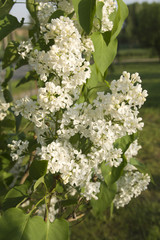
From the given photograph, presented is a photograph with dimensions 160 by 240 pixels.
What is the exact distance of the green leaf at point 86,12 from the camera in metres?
1.05

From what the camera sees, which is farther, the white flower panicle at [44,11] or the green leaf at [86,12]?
the white flower panicle at [44,11]

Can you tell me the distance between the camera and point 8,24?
1281 millimetres

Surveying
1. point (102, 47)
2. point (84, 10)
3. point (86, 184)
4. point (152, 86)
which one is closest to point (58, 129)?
point (86, 184)

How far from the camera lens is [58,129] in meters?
1.27

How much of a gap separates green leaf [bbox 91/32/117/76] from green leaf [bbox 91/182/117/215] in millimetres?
620

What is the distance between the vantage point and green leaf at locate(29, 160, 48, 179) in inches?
43.6

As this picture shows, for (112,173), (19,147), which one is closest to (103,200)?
(112,173)

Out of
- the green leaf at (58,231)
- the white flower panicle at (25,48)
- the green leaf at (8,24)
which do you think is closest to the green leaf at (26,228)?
the green leaf at (58,231)

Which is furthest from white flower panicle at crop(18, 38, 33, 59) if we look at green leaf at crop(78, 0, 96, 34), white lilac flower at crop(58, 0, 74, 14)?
green leaf at crop(78, 0, 96, 34)

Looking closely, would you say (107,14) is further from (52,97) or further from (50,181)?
(50,181)

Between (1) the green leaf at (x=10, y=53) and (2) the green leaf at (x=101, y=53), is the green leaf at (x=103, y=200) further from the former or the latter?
(1) the green leaf at (x=10, y=53)

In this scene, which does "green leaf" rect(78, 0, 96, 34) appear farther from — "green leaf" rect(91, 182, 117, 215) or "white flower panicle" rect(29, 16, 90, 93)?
"green leaf" rect(91, 182, 117, 215)

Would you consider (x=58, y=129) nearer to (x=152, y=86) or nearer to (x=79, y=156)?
(x=79, y=156)

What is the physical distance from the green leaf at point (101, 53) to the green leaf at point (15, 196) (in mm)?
686
